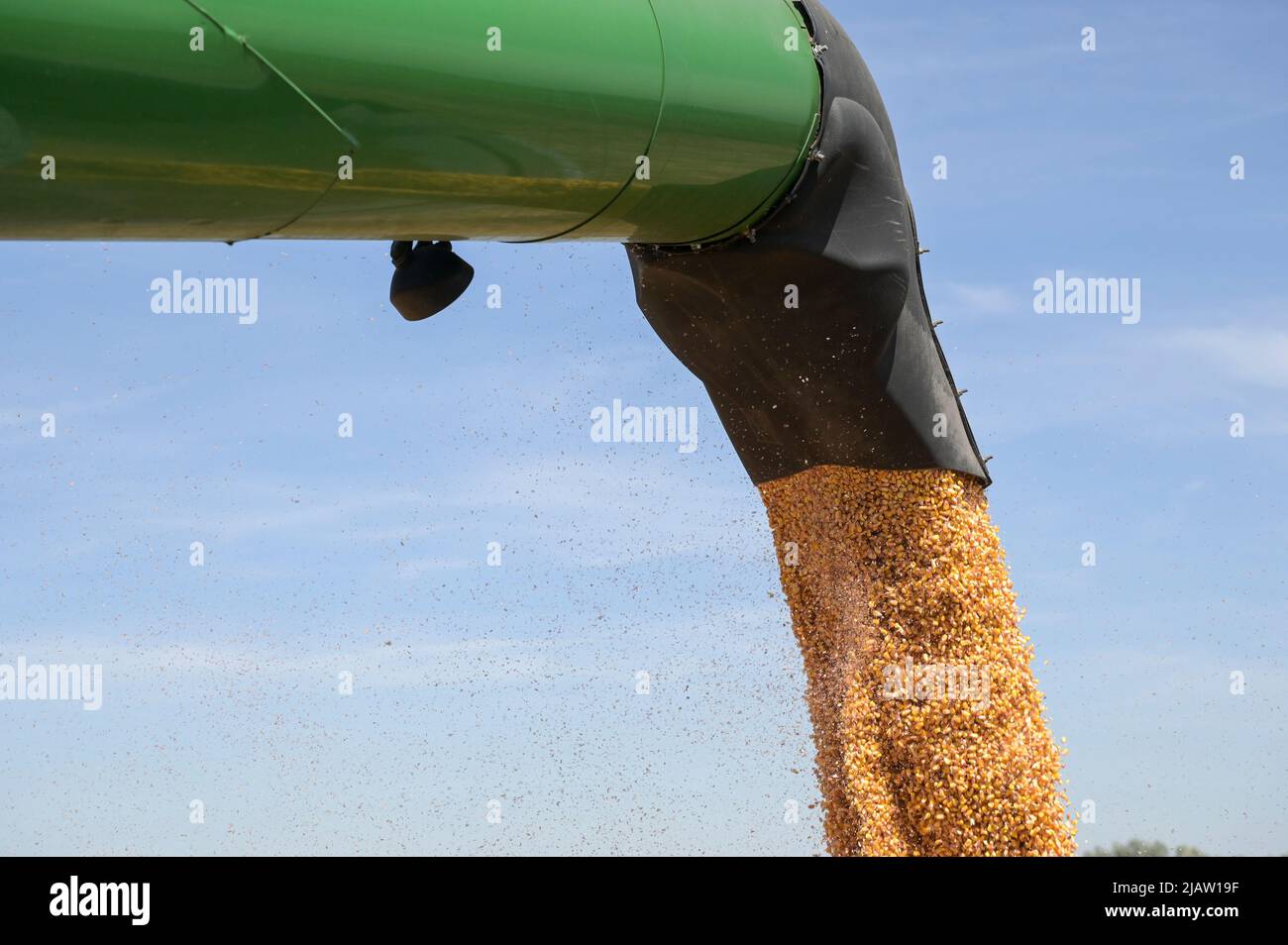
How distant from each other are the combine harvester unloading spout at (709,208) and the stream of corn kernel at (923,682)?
0.02 meters

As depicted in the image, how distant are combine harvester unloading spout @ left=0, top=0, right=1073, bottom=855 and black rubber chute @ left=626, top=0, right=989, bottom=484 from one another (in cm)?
Answer: 2

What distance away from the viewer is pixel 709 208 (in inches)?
327

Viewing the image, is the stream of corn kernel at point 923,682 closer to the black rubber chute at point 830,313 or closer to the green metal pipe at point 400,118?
the black rubber chute at point 830,313

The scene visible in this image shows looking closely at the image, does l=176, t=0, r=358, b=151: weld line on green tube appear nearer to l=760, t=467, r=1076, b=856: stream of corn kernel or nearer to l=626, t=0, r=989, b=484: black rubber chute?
l=626, t=0, r=989, b=484: black rubber chute

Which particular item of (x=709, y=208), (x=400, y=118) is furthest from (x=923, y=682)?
(x=400, y=118)

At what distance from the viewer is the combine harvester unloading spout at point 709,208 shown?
243 inches

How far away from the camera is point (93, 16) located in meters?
5.86

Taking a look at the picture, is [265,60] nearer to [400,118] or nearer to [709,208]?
[400,118]

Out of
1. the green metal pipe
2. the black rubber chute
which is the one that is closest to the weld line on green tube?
the green metal pipe

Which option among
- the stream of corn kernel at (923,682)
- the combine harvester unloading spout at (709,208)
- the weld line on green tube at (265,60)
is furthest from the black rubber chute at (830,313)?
the weld line on green tube at (265,60)

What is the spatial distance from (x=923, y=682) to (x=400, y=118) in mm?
4638

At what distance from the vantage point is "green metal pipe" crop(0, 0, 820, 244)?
19.6 ft
